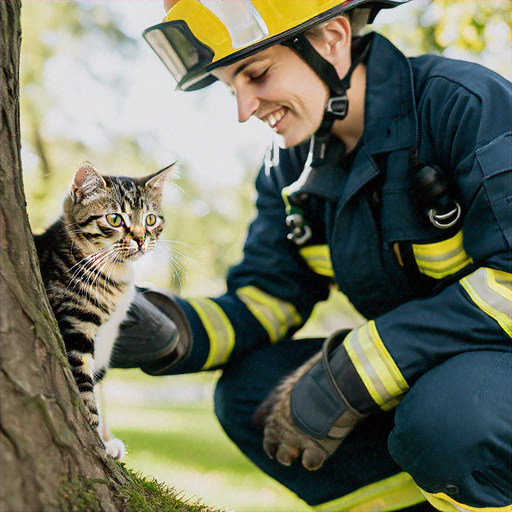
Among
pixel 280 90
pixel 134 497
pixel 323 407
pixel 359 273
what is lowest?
pixel 323 407

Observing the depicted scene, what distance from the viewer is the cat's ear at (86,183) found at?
172cm

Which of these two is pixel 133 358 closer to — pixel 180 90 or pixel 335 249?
pixel 335 249

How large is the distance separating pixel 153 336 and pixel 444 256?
3.55 ft

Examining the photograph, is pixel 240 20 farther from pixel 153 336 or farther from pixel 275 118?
pixel 153 336

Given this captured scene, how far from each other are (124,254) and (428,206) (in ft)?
3.31

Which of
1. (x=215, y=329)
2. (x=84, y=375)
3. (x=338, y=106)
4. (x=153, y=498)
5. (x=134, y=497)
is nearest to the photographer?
(x=134, y=497)

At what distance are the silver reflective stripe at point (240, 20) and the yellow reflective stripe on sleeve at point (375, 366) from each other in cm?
105

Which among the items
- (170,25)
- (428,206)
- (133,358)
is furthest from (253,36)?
(133,358)

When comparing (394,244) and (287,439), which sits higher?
(394,244)

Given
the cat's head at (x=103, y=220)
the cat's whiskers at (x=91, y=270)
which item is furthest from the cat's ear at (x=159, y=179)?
the cat's whiskers at (x=91, y=270)

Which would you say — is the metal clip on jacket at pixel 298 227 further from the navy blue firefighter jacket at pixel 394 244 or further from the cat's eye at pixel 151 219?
the cat's eye at pixel 151 219

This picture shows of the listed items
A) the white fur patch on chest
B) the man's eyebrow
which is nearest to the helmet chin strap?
the man's eyebrow

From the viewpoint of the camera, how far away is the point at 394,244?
6.96 feet

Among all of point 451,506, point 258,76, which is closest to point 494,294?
point 451,506
